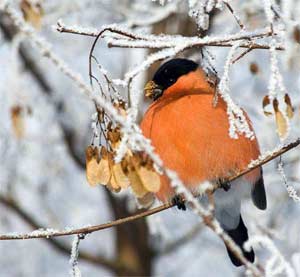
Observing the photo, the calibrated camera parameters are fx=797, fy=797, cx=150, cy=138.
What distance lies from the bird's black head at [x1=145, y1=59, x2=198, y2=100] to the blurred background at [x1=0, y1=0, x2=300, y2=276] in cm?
73

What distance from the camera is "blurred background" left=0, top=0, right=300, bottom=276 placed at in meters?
3.23

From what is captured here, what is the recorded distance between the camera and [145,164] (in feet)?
3.73

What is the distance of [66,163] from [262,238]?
10.1 ft

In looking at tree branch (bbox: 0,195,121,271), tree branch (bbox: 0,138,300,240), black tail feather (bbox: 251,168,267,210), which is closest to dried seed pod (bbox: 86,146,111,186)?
tree branch (bbox: 0,138,300,240)

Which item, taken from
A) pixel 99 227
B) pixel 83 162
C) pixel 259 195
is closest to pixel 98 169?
pixel 99 227

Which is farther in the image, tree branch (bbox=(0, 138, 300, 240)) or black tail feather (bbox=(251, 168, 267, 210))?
black tail feather (bbox=(251, 168, 267, 210))

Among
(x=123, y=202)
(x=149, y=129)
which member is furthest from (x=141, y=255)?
(x=149, y=129)

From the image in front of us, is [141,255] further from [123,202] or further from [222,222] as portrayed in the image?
[222,222]

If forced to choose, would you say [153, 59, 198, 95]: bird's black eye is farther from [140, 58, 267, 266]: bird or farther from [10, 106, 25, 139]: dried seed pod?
[10, 106, 25, 139]: dried seed pod

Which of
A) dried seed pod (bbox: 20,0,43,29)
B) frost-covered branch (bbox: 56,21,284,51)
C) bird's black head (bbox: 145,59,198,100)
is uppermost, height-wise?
dried seed pod (bbox: 20,0,43,29)

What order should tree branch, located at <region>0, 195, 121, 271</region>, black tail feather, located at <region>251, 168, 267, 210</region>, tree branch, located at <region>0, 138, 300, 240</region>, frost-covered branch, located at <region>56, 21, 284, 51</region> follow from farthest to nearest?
tree branch, located at <region>0, 195, 121, 271</region>
black tail feather, located at <region>251, 168, 267, 210</region>
tree branch, located at <region>0, 138, 300, 240</region>
frost-covered branch, located at <region>56, 21, 284, 51</region>

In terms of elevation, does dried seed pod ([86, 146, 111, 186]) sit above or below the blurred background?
below

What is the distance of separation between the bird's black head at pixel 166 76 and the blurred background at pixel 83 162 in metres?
0.73

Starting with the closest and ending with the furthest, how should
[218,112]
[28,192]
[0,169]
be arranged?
[218,112], [0,169], [28,192]
